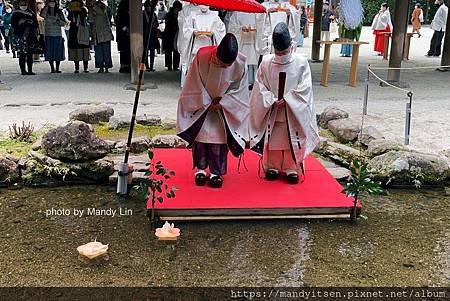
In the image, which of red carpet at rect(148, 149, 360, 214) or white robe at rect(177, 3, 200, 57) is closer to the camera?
red carpet at rect(148, 149, 360, 214)

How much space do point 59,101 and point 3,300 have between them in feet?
20.6

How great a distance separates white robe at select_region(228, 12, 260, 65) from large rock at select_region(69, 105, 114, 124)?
3416 millimetres

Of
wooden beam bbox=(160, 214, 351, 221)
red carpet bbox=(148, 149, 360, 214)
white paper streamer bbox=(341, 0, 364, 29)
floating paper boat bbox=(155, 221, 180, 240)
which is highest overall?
white paper streamer bbox=(341, 0, 364, 29)

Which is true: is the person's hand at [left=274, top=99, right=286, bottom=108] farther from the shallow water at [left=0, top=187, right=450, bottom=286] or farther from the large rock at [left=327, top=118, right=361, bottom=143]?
the large rock at [left=327, top=118, right=361, bottom=143]

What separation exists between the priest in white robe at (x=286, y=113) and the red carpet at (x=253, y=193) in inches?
7.9

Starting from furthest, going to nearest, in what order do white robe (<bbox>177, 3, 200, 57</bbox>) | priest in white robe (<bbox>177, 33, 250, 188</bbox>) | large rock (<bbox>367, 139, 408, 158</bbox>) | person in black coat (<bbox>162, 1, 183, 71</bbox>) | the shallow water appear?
1. person in black coat (<bbox>162, 1, 183, 71</bbox>)
2. white robe (<bbox>177, 3, 200, 57</bbox>)
3. large rock (<bbox>367, 139, 408, 158</bbox>)
4. priest in white robe (<bbox>177, 33, 250, 188</bbox>)
5. the shallow water

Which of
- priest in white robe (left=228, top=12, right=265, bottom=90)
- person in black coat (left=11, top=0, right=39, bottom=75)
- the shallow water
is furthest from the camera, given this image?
person in black coat (left=11, top=0, right=39, bottom=75)

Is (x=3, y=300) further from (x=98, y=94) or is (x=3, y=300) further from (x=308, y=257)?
(x=98, y=94)

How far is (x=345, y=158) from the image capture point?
6.08m

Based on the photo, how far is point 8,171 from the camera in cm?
523

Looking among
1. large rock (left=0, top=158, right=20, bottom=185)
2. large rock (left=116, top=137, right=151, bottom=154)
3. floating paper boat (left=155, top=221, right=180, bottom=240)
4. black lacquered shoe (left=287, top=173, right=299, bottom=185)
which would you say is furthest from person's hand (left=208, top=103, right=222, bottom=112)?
large rock (left=0, top=158, right=20, bottom=185)

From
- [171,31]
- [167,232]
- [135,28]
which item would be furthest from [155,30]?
[167,232]

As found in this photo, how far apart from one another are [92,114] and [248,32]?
384 centimetres

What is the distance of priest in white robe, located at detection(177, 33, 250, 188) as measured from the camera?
15.7 ft
